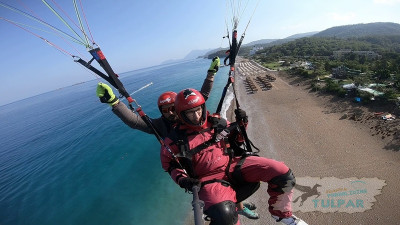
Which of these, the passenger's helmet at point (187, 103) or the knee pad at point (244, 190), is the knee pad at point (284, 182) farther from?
the passenger's helmet at point (187, 103)

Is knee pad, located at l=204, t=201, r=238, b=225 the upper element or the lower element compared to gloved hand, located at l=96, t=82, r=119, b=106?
lower

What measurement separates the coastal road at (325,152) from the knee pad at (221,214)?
21.7 ft

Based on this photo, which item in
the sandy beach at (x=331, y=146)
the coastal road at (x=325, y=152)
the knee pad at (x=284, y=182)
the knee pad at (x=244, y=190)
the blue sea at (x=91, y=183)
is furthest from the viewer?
the blue sea at (x=91, y=183)

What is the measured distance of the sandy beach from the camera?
24.5 ft

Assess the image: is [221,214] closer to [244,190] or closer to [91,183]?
[244,190]

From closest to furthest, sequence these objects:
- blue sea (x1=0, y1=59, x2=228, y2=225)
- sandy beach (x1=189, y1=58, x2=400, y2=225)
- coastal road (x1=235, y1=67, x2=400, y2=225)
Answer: coastal road (x1=235, y1=67, x2=400, y2=225) → sandy beach (x1=189, y1=58, x2=400, y2=225) → blue sea (x1=0, y1=59, x2=228, y2=225)

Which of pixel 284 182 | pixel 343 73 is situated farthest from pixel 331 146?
pixel 343 73

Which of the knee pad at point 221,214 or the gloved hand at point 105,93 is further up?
the gloved hand at point 105,93

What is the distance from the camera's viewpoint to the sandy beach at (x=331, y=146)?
24.5 feet

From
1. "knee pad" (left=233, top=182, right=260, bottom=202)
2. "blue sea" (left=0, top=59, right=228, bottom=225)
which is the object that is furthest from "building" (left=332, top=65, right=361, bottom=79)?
"knee pad" (left=233, top=182, right=260, bottom=202)

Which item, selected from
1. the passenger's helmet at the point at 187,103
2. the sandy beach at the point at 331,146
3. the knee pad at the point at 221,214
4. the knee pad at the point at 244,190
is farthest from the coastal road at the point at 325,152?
the passenger's helmet at the point at 187,103

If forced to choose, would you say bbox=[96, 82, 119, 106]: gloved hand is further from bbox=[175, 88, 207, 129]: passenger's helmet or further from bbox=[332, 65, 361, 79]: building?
bbox=[332, 65, 361, 79]: building

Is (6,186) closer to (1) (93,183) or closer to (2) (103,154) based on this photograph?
(2) (103,154)

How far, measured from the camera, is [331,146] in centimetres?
1198
